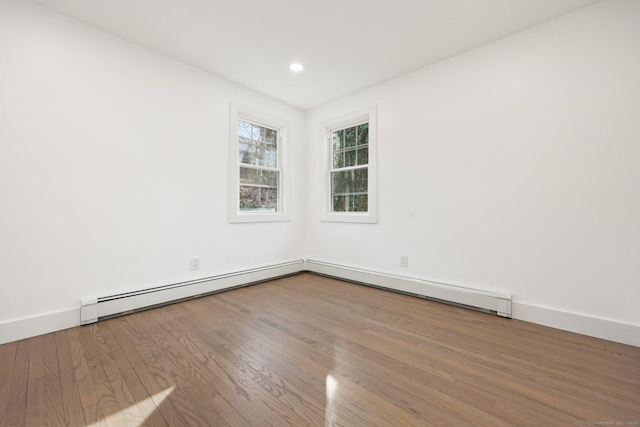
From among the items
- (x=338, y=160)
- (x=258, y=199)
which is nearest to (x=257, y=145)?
(x=258, y=199)

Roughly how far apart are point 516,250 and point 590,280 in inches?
20.5

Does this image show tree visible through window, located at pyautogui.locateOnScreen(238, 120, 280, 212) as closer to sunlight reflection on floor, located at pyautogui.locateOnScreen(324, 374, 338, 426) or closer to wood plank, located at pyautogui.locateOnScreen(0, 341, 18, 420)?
wood plank, located at pyautogui.locateOnScreen(0, 341, 18, 420)

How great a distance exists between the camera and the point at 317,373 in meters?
1.64

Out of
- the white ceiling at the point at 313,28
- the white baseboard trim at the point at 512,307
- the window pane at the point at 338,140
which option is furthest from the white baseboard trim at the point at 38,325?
the window pane at the point at 338,140

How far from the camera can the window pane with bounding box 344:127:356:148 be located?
3932mm

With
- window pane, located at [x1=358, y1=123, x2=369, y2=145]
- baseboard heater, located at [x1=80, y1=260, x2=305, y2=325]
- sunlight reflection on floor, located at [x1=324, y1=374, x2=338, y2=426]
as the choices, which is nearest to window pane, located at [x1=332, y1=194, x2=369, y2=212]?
window pane, located at [x1=358, y1=123, x2=369, y2=145]

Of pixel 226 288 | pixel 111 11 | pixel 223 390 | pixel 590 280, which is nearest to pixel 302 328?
pixel 223 390

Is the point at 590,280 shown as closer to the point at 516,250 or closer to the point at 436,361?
the point at 516,250

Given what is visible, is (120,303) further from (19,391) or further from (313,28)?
(313,28)

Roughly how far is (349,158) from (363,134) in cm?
39

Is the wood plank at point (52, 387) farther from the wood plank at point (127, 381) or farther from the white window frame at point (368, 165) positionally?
the white window frame at point (368, 165)

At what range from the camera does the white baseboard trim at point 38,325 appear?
2.02 meters

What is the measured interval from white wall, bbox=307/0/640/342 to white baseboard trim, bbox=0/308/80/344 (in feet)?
10.2

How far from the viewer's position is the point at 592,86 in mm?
2184
